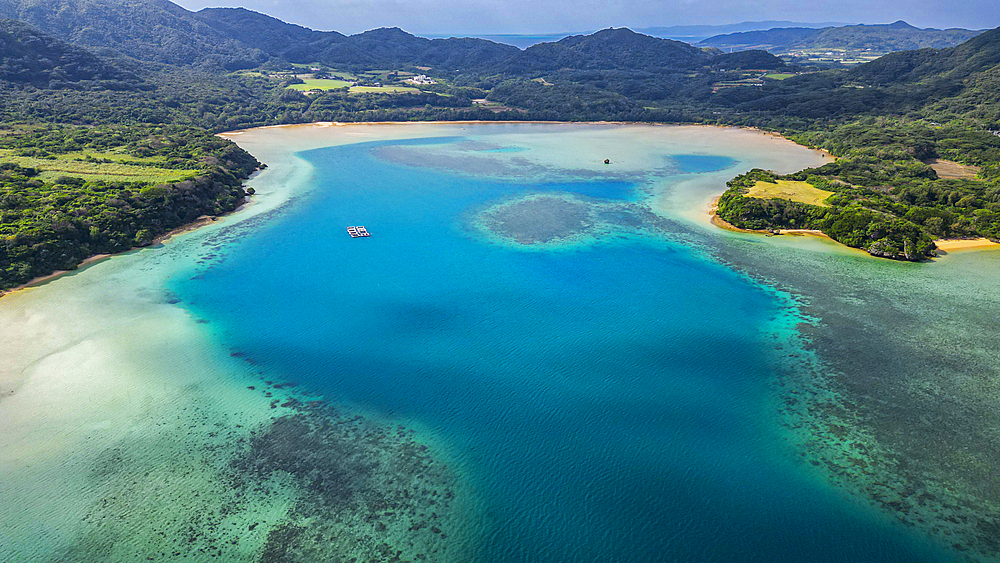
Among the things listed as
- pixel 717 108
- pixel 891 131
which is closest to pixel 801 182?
pixel 891 131

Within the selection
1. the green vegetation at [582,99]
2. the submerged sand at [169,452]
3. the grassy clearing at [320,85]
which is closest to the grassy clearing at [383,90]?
the green vegetation at [582,99]

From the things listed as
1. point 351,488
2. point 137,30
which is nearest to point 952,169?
point 351,488

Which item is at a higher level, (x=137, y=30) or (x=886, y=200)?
(x=137, y=30)

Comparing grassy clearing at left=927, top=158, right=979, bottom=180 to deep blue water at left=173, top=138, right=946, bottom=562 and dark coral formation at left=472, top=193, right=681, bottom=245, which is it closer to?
dark coral formation at left=472, top=193, right=681, bottom=245

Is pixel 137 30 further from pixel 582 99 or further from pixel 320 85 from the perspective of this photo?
pixel 582 99

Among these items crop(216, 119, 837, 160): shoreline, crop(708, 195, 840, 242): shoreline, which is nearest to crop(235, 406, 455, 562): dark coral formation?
crop(708, 195, 840, 242): shoreline

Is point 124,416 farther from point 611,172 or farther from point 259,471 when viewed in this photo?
point 611,172

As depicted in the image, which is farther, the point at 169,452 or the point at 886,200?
the point at 886,200
